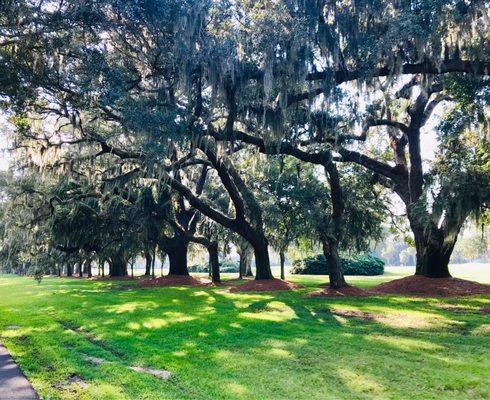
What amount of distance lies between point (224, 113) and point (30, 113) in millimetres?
6611

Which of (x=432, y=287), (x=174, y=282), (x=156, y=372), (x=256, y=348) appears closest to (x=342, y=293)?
(x=432, y=287)

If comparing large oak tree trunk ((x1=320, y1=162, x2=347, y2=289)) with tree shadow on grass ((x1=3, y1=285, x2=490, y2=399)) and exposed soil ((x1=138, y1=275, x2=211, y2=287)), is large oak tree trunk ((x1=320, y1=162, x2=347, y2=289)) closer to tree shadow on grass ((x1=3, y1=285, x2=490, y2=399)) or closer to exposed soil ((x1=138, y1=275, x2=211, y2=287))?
tree shadow on grass ((x1=3, y1=285, x2=490, y2=399))

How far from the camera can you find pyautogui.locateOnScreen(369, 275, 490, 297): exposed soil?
635 inches

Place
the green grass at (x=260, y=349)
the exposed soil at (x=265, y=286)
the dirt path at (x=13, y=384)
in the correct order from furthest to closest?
1. the exposed soil at (x=265, y=286)
2. the green grass at (x=260, y=349)
3. the dirt path at (x=13, y=384)

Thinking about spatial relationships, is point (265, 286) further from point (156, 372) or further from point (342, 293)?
point (156, 372)

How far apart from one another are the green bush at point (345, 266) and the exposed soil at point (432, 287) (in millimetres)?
17203

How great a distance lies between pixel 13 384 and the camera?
17.9 ft

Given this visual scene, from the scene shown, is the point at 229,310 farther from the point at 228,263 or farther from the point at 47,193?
the point at 228,263

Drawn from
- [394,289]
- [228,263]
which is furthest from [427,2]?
[228,263]

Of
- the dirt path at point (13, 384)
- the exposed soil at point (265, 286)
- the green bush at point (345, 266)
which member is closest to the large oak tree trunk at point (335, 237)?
the exposed soil at point (265, 286)

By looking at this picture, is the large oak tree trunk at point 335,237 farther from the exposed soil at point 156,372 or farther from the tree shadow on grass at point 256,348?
the exposed soil at point 156,372

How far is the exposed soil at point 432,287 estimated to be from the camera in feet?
52.9

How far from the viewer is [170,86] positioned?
1253 cm

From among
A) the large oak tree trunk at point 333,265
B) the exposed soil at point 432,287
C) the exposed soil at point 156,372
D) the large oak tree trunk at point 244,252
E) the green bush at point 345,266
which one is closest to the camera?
the exposed soil at point 156,372
